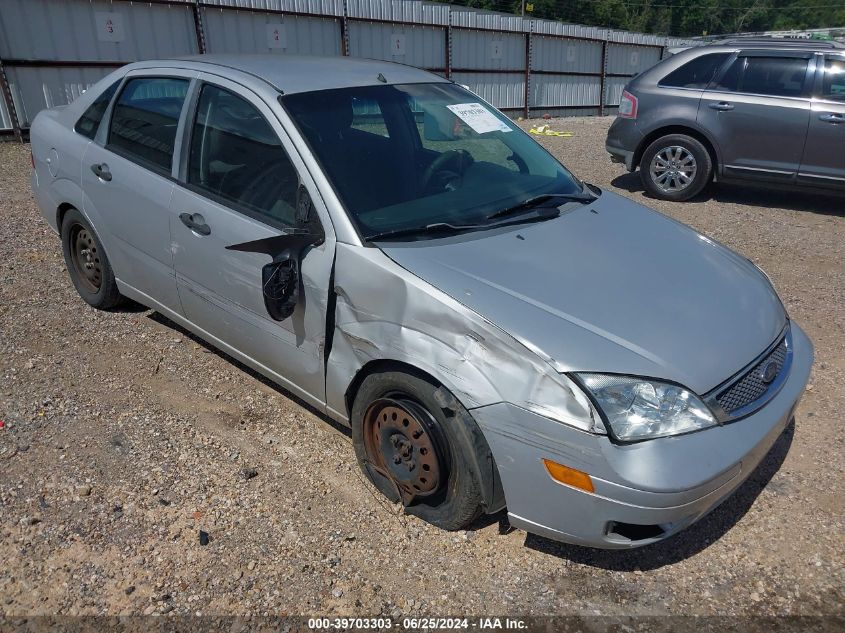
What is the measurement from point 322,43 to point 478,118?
36.9 ft

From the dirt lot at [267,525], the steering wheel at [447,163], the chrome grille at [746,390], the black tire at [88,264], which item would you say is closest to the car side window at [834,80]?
the dirt lot at [267,525]

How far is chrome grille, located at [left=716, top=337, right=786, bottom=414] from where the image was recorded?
248 centimetres

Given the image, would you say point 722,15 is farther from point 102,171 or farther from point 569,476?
point 569,476

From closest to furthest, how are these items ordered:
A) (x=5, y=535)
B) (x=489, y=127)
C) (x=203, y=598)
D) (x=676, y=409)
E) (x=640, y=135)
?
(x=676, y=409) → (x=203, y=598) → (x=5, y=535) → (x=489, y=127) → (x=640, y=135)

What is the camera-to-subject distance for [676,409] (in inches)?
92.7

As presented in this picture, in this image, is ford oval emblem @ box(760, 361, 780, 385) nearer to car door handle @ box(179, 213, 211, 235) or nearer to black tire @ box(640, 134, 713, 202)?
car door handle @ box(179, 213, 211, 235)

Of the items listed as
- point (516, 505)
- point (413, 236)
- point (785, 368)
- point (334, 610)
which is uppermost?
point (413, 236)

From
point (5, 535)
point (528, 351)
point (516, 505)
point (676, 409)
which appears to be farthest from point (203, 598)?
point (676, 409)

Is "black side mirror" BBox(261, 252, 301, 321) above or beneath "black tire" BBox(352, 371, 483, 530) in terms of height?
above

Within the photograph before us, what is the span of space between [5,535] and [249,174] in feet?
6.10

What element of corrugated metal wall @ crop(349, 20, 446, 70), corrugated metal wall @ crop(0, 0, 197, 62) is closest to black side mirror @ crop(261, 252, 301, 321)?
corrugated metal wall @ crop(0, 0, 197, 62)

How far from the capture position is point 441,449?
2.64 meters

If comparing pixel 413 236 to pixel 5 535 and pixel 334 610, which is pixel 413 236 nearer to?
pixel 334 610

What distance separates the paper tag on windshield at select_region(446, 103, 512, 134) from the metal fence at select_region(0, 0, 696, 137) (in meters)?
8.49
